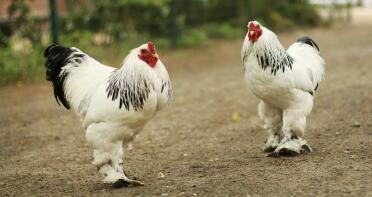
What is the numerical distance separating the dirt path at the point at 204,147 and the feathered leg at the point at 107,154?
11cm

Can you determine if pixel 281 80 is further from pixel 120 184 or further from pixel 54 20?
pixel 54 20

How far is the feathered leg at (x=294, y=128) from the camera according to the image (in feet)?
20.6

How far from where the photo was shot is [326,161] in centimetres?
606

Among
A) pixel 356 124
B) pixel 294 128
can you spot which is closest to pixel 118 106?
pixel 294 128

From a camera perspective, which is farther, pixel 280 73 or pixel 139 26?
pixel 139 26

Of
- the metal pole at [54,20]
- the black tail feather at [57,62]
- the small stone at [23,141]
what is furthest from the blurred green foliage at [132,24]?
the black tail feather at [57,62]

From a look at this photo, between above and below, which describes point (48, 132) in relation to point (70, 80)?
below

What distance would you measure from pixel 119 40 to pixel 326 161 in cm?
942

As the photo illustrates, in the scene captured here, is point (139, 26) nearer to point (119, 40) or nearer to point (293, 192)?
point (119, 40)

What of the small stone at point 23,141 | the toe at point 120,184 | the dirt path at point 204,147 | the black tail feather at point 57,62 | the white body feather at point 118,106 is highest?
the black tail feather at point 57,62

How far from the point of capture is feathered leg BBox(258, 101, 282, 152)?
21.7 ft

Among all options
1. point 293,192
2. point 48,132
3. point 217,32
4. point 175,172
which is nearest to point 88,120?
point 175,172

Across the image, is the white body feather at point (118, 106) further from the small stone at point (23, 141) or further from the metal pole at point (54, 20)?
the metal pole at point (54, 20)

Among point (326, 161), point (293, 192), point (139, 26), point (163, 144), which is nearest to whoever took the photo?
point (293, 192)
